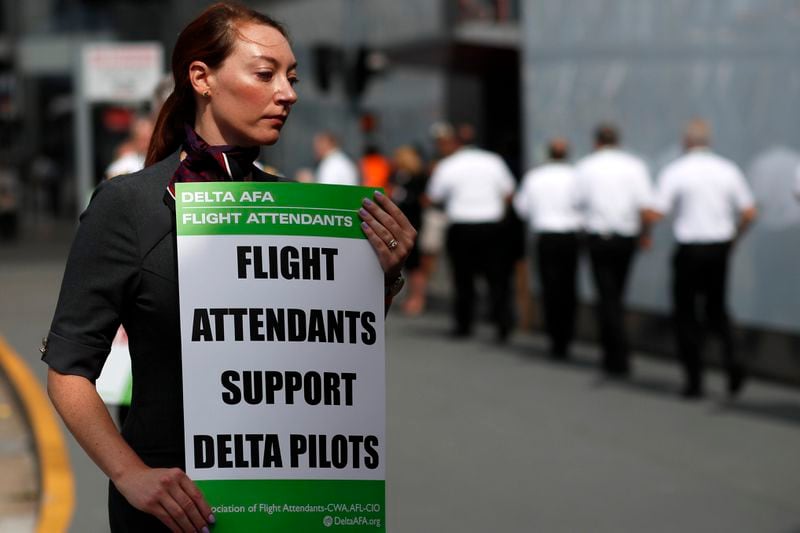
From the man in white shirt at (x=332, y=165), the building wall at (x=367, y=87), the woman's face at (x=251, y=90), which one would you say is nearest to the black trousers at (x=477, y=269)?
the man in white shirt at (x=332, y=165)

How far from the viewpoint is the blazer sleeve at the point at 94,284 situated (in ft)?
8.44

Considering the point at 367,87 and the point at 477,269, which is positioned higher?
the point at 367,87

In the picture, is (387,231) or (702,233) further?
(702,233)

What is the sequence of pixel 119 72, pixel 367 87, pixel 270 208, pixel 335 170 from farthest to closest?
1. pixel 367 87
2. pixel 119 72
3. pixel 335 170
4. pixel 270 208

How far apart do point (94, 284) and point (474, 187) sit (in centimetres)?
1135

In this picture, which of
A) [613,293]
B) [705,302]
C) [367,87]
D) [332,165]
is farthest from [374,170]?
[705,302]

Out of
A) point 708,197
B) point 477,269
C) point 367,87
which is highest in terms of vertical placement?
point 367,87

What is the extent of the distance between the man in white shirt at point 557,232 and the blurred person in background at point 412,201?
3357 mm

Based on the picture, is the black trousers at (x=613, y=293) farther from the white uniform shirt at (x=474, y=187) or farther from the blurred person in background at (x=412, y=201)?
the blurred person in background at (x=412, y=201)

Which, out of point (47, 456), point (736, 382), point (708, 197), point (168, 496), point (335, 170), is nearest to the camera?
point (168, 496)

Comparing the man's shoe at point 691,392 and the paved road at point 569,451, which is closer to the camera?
the paved road at point 569,451

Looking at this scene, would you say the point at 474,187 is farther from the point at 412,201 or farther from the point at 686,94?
the point at 412,201

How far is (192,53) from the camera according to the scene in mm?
2721

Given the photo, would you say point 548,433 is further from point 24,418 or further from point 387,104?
point 387,104
